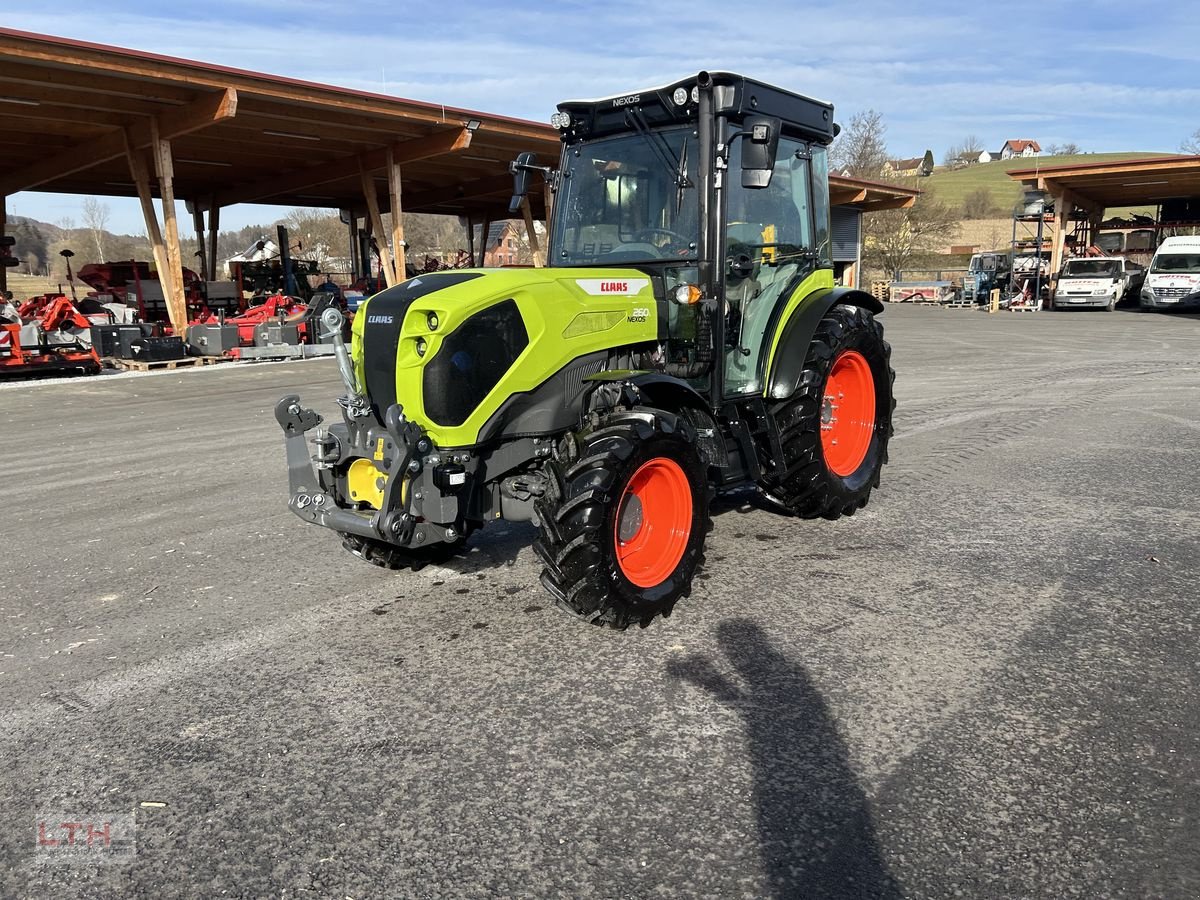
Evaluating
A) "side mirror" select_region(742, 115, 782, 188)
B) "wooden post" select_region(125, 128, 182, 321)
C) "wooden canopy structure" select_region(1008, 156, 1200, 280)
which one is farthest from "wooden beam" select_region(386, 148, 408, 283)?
"wooden canopy structure" select_region(1008, 156, 1200, 280)

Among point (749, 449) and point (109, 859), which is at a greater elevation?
point (749, 449)

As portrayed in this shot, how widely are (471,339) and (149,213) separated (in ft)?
53.0

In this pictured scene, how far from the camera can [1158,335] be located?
1775 centimetres

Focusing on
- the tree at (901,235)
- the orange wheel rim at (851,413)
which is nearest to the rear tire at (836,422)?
the orange wheel rim at (851,413)

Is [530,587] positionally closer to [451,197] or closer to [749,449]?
[749,449]

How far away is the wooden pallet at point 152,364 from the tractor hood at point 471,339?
41.2 feet

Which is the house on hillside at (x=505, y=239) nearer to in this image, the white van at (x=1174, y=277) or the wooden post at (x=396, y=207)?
the wooden post at (x=396, y=207)

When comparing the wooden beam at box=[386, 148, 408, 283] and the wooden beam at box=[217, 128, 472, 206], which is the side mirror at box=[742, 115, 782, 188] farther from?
the wooden beam at box=[386, 148, 408, 283]

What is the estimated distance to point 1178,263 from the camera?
24.4 metres

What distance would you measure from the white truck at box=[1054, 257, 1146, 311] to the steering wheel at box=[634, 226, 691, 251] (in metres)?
26.1

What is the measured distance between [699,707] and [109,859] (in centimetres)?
181

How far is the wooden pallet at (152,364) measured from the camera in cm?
1480

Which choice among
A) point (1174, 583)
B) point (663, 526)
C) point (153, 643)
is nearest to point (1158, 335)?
point (1174, 583)

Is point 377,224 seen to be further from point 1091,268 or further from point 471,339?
point 1091,268
